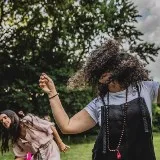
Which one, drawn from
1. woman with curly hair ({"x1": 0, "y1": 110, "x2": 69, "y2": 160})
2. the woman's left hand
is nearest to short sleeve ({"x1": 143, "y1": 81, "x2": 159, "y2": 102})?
woman with curly hair ({"x1": 0, "y1": 110, "x2": 69, "y2": 160})

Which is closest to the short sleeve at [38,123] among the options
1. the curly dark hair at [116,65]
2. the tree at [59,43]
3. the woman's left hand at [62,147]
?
the woman's left hand at [62,147]

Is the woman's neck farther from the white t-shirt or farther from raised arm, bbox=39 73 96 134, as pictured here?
raised arm, bbox=39 73 96 134

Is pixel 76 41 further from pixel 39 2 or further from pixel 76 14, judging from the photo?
pixel 39 2

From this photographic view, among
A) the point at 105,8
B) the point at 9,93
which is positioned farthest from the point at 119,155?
the point at 105,8

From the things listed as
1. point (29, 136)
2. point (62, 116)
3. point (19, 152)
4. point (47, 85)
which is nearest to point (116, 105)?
point (62, 116)

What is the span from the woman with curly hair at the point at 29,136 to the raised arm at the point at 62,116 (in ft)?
10.9

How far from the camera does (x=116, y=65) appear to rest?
11.1 feet

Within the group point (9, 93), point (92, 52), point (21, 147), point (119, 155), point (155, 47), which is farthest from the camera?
point (155, 47)

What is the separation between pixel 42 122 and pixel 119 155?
4.01 m

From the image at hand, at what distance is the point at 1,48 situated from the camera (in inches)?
951

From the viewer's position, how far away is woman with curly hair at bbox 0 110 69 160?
6820mm

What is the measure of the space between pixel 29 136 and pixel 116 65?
3879mm

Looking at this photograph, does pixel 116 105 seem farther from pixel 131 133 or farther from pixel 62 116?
pixel 62 116

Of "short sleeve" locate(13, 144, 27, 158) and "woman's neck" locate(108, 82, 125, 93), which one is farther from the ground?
"woman's neck" locate(108, 82, 125, 93)
